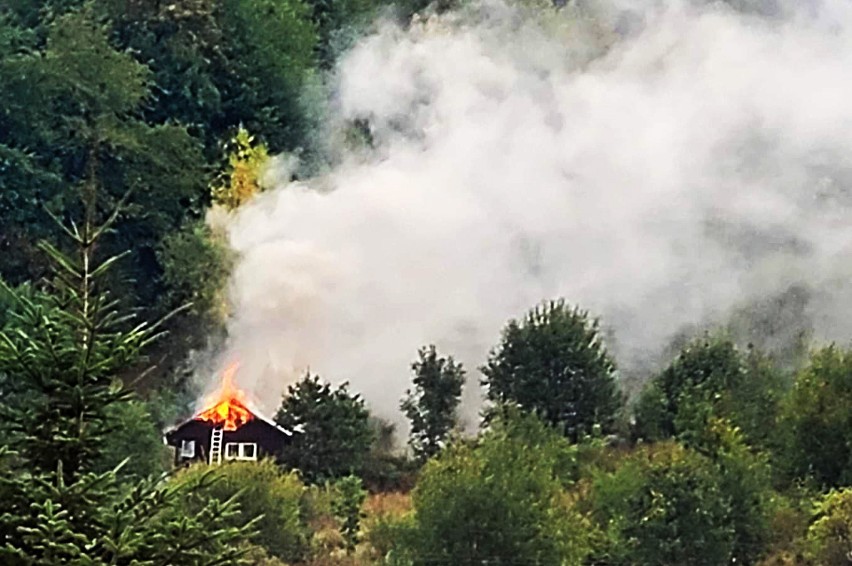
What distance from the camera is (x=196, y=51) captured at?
30109 millimetres

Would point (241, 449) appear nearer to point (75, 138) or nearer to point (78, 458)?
point (75, 138)

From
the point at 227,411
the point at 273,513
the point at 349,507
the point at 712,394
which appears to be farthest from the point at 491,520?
the point at 227,411

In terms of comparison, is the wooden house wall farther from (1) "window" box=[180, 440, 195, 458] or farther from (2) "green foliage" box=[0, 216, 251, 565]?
(2) "green foliage" box=[0, 216, 251, 565]

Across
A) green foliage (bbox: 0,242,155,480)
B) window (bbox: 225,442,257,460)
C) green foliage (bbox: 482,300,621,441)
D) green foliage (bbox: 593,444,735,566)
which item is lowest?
green foliage (bbox: 0,242,155,480)

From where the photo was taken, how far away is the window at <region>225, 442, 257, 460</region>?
23.3 meters

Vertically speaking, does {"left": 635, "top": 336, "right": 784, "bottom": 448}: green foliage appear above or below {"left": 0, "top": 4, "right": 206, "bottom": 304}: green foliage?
below

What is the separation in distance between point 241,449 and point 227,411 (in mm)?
642

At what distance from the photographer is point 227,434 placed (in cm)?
2353

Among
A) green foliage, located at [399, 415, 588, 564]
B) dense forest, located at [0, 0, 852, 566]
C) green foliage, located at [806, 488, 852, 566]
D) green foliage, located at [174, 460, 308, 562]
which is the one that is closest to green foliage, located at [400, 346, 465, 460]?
dense forest, located at [0, 0, 852, 566]

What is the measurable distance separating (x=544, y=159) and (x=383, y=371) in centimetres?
606

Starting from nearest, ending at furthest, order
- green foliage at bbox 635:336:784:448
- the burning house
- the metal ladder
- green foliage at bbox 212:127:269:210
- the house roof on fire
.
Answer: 1. green foliage at bbox 635:336:784:448
2. the metal ladder
3. the burning house
4. the house roof on fire
5. green foliage at bbox 212:127:269:210

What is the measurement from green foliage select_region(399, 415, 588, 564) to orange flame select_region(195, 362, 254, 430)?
6968 mm

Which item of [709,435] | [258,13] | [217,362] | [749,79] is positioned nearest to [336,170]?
[258,13]

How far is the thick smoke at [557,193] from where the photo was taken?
27.6m
